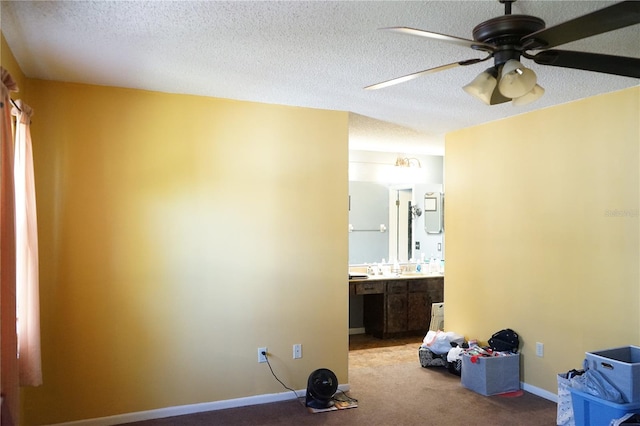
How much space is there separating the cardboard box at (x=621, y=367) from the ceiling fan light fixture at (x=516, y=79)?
6.59 ft

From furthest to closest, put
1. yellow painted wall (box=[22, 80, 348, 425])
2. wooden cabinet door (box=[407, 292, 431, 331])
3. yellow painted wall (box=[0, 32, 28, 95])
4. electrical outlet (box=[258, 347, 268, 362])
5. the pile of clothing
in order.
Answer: wooden cabinet door (box=[407, 292, 431, 331]) → the pile of clothing → electrical outlet (box=[258, 347, 268, 362]) → yellow painted wall (box=[22, 80, 348, 425]) → yellow painted wall (box=[0, 32, 28, 95])

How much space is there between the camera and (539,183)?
13.3 ft

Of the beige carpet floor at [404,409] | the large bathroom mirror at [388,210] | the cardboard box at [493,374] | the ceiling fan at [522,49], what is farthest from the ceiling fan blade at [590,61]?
the large bathroom mirror at [388,210]

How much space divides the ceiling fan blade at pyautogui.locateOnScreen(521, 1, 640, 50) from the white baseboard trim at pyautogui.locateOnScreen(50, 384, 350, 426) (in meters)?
3.18

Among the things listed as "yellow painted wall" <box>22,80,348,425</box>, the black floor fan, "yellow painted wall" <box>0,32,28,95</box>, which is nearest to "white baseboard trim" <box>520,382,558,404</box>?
"yellow painted wall" <box>22,80,348,425</box>

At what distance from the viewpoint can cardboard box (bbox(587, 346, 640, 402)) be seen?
114 inches

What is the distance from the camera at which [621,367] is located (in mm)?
2936

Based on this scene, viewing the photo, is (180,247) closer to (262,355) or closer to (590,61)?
(262,355)

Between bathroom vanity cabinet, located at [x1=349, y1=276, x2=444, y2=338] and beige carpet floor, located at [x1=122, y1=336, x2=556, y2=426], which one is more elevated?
bathroom vanity cabinet, located at [x1=349, y1=276, x2=444, y2=338]

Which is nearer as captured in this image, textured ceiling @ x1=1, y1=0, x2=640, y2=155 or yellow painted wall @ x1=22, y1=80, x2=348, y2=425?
textured ceiling @ x1=1, y1=0, x2=640, y2=155

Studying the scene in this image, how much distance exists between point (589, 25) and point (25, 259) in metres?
2.90

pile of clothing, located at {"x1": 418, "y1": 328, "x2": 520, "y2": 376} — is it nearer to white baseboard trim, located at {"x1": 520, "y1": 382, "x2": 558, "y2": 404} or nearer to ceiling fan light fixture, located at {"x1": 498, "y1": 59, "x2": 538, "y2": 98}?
white baseboard trim, located at {"x1": 520, "y1": 382, "x2": 558, "y2": 404}

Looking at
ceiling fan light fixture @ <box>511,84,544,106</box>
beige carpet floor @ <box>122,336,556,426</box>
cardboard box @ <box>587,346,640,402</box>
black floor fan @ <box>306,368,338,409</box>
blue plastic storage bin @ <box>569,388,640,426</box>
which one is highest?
ceiling fan light fixture @ <box>511,84,544,106</box>

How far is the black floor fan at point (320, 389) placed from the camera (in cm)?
371
